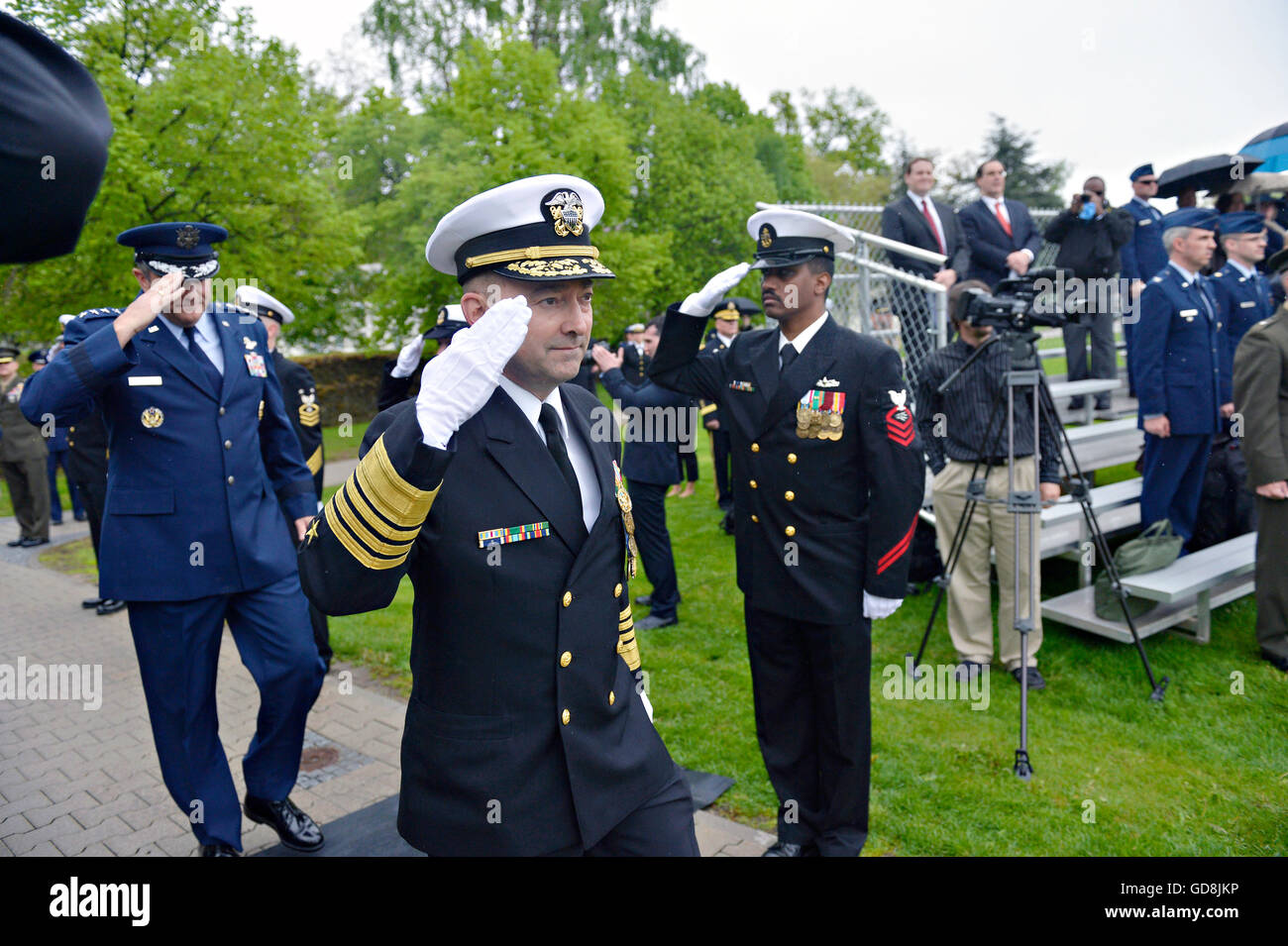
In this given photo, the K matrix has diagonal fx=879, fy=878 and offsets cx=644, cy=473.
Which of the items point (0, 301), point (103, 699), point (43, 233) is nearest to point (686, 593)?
point (103, 699)

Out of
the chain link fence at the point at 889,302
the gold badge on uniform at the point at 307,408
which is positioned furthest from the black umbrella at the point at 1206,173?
the gold badge on uniform at the point at 307,408

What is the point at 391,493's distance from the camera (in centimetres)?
190

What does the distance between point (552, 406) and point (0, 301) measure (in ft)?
53.3

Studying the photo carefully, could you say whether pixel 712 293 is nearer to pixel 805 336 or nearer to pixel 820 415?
pixel 805 336

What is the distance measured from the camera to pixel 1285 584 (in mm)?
5754

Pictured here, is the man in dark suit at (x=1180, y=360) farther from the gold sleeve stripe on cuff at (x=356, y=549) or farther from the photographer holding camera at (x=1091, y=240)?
the gold sleeve stripe on cuff at (x=356, y=549)

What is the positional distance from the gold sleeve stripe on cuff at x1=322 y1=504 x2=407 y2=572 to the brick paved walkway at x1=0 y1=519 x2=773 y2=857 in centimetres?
263

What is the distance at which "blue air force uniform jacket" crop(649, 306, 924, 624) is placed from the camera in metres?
3.67

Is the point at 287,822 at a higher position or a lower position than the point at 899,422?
lower

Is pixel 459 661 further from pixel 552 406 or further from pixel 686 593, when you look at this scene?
pixel 686 593

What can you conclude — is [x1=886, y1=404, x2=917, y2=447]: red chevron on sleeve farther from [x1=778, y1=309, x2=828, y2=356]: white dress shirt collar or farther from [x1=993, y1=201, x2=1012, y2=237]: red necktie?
[x1=993, y1=201, x2=1012, y2=237]: red necktie

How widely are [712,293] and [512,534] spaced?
2059 mm

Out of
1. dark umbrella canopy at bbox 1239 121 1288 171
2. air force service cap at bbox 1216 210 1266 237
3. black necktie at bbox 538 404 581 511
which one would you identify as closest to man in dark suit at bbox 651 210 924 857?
black necktie at bbox 538 404 581 511

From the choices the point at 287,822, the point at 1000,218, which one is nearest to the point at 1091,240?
the point at 1000,218
